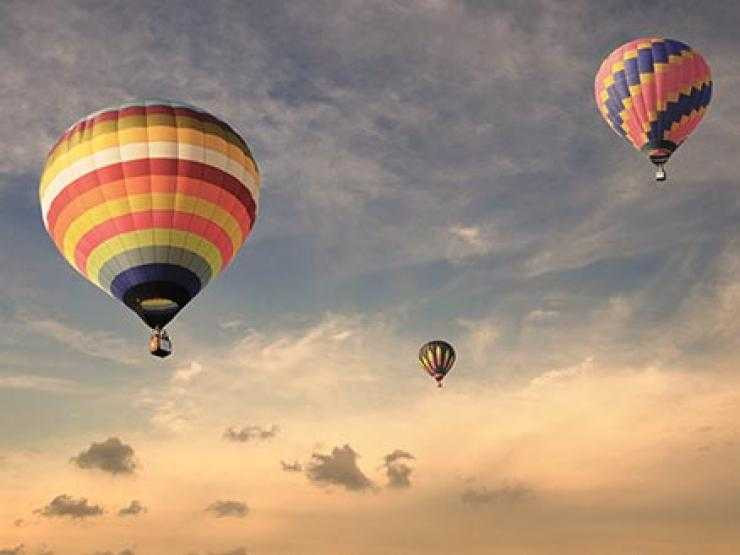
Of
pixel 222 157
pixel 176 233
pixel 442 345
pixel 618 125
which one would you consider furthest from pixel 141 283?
pixel 442 345

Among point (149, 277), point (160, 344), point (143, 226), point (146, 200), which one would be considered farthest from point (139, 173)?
point (160, 344)

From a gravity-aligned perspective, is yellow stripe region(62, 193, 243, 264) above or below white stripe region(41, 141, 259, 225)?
below

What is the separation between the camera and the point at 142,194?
3981 centimetres

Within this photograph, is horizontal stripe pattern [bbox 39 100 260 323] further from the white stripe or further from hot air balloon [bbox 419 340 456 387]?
hot air balloon [bbox 419 340 456 387]

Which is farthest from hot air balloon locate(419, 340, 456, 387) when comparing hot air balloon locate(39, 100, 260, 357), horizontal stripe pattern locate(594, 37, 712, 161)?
hot air balloon locate(39, 100, 260, 357)

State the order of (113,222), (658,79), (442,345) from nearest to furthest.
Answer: (113,222) → (658,79) → (442,345)

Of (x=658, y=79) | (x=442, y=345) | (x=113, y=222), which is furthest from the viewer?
(x=442, y=345)

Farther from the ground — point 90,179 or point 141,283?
point 90,179

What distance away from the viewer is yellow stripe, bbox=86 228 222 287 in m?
40.0

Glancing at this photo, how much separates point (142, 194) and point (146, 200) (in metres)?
0.32

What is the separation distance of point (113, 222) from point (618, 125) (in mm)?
35432

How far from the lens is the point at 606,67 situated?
202 feet

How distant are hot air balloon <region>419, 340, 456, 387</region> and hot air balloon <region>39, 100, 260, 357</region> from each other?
40.6 m

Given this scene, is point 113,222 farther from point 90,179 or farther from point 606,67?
point 606,67
